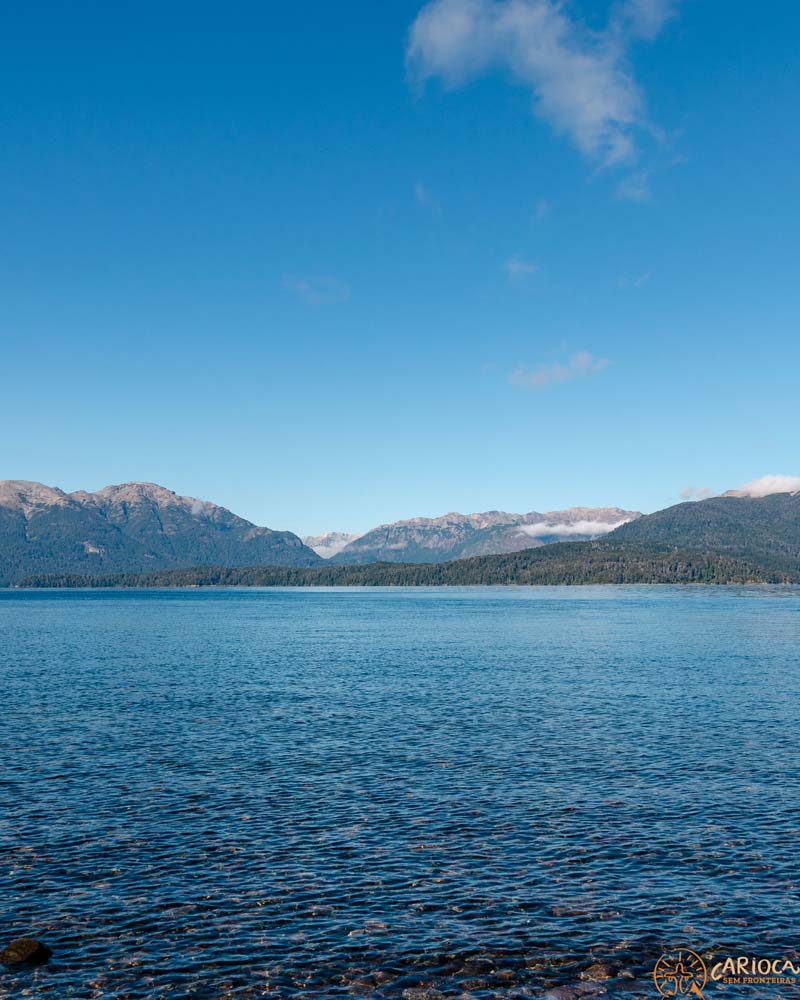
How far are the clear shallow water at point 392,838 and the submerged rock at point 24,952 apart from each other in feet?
A: 1.81

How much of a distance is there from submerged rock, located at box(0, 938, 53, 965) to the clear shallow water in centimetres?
55

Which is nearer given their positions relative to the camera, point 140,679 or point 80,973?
point 80,973

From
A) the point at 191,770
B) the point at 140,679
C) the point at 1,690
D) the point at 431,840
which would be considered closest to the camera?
the point at 431,840

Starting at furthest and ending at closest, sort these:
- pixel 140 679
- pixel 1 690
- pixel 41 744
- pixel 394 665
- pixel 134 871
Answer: pixel 394 665 → pixel 140 679 → pixel 1 690 → pixel 41 744 → pixel 134 871

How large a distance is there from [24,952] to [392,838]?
1546 cm

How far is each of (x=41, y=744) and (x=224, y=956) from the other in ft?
115

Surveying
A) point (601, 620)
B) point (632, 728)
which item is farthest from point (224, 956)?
point (601, 620)

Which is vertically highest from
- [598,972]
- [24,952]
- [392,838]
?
[24,952]

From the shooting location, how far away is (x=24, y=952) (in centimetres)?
2347

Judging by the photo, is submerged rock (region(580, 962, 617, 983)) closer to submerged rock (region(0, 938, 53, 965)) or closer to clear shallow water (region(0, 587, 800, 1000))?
clear shallow water (region(0, 587, 800, 1000))

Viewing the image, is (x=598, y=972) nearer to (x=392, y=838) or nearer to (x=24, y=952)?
(x=392, y=838)

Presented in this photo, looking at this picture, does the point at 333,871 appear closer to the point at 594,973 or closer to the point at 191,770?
the point at 594,973

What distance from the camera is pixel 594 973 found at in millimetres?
22938

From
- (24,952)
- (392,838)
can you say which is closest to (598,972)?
(392,838)
